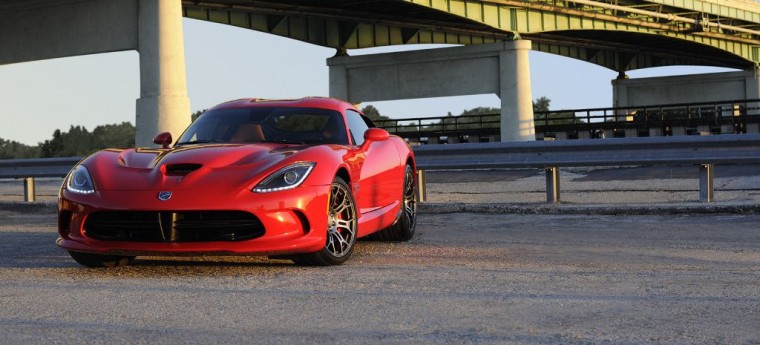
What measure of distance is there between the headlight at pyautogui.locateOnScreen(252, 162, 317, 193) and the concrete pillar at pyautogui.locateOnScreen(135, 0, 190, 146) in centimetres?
1808

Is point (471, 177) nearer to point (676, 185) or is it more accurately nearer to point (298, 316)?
point (676, 185)

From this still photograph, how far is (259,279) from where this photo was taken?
6582 mm

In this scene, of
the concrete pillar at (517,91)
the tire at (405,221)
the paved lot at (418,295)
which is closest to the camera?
the paved lot at (418,295)

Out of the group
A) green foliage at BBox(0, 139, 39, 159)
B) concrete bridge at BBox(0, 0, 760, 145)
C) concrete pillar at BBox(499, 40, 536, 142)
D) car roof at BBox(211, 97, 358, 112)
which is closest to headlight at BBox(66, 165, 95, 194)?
car roof at BBox(211, 97, 358, 112)

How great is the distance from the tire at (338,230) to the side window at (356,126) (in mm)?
950

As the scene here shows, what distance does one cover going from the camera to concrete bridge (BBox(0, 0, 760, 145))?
84.7 feet

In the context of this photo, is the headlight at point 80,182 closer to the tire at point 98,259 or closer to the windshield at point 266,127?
the tire at point 98,259

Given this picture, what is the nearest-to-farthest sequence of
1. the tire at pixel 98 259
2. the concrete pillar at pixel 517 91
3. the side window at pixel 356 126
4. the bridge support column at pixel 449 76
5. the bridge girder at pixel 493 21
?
the tire at pixel 98 259
the side window at pixel 356 126
the bridge girder at pixel 493 21
the concrete pillar at pixel 517 91
the bridge support column at pixel 449 76

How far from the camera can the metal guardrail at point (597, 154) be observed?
41.2 feet

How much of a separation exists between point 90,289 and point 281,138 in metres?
2.29

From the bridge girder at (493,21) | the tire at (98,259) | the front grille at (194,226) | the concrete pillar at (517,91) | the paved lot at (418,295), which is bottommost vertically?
the paved lot at (418,295)

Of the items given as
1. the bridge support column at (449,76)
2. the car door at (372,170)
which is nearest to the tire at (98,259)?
the car door at (372,170)

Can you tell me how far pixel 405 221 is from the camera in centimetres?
910

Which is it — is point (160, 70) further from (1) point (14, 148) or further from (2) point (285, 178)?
(1) point (14, 148)
